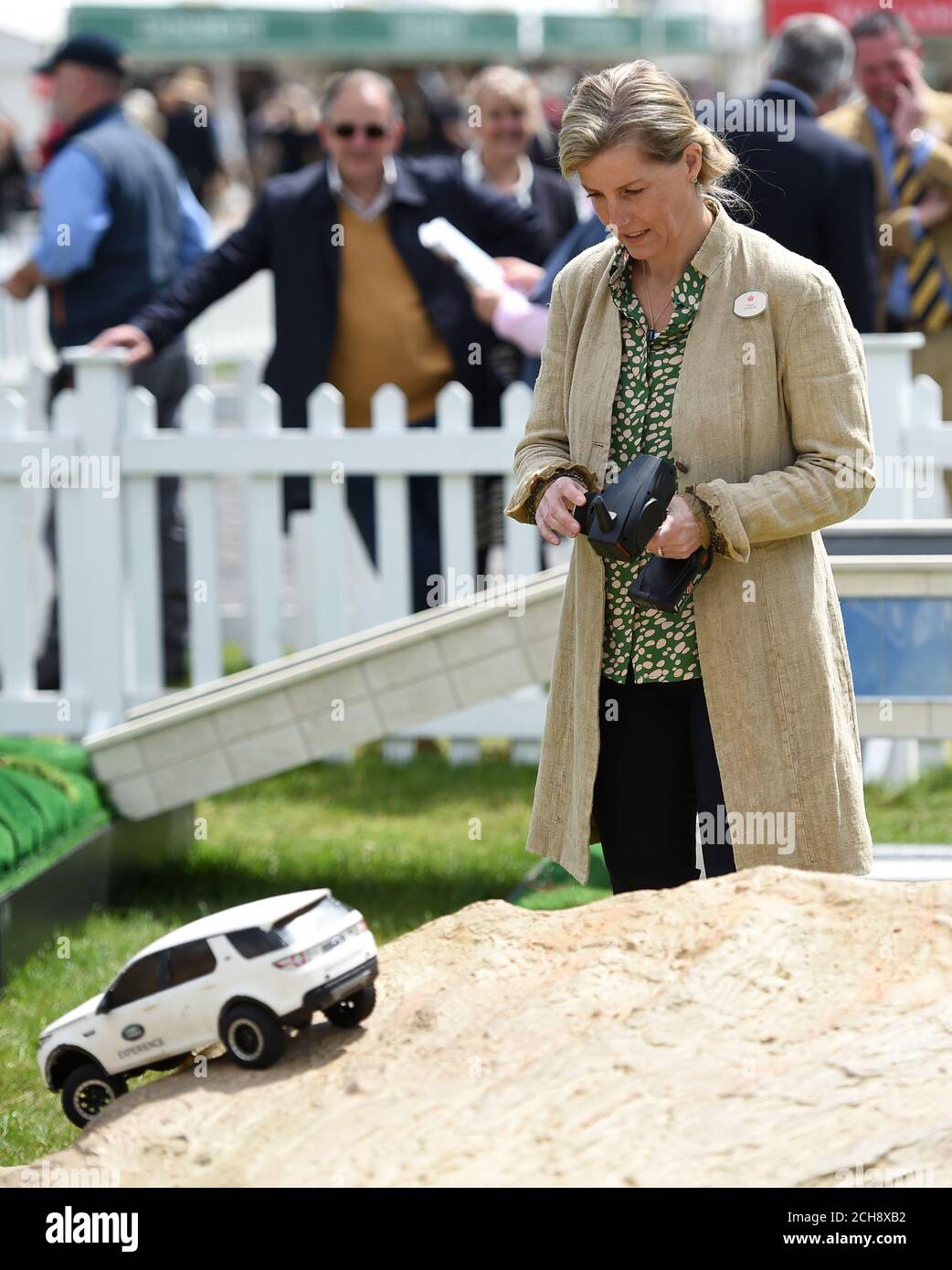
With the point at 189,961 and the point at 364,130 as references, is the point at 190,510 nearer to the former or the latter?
the point at 364,130

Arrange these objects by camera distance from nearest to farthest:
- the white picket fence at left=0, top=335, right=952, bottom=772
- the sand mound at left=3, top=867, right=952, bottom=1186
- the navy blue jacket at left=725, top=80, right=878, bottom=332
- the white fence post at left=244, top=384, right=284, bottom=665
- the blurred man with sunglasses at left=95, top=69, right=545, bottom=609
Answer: the sand mound at left=3, top=867, right=952, bottom=1186 < the navy blue jacket at left=725, top=80, right=878, bottom=332 < the white picket fence at left=0, top=335, right=952, bottom=772 < the white fence post at left=244, top=384, right=284, bottom=665 < the blurred man with sunglasses at left=95, top=69, right=545, bottom=609

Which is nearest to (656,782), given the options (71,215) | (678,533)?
(678,533)

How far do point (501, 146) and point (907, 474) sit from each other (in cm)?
308

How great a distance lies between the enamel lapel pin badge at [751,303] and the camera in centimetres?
291

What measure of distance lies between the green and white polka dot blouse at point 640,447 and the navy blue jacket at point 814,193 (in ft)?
8.44

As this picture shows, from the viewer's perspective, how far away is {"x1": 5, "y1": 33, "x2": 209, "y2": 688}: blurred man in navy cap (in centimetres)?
707

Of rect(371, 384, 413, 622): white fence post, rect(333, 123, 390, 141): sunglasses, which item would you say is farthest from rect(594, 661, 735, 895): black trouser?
rect(333, 123, 390, 141): sunglasses

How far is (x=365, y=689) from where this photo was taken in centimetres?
503

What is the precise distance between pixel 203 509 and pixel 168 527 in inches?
49.9

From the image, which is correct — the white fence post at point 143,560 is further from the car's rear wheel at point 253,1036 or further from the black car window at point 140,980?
the car's rear wheel at point 253,1036

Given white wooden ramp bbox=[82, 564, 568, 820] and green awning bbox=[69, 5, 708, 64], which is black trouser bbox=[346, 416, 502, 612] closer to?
white wooden ramp bbox=[82, 564, 568, 820]

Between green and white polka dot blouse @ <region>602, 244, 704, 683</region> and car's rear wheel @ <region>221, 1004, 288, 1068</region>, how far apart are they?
36.5 inches
